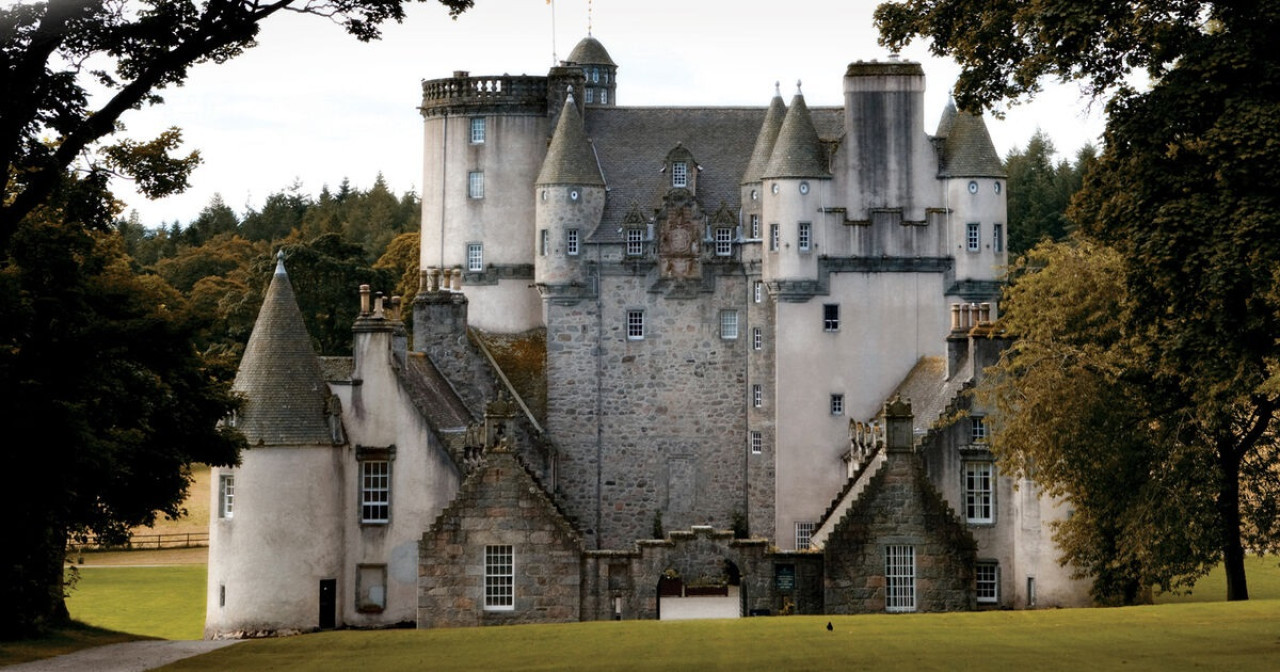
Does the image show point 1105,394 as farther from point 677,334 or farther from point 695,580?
point 677,334

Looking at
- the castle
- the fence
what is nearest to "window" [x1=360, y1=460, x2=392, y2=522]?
the castle

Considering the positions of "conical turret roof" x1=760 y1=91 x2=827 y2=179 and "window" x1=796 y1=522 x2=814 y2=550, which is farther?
"conical turret roof" x1=760 y1=91 x2=827 y2=179

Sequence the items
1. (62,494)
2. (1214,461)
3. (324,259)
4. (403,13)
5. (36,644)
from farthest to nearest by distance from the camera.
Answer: (324,259)
(1214,461)
(36,644)
(62,494)
(403,13)

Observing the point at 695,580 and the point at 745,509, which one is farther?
the point at 745,509

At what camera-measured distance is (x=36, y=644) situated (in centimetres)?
3606

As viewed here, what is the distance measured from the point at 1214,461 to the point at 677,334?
32.0 metres

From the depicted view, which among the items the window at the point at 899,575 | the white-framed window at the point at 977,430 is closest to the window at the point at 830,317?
the white-framed window at the point at 977,430

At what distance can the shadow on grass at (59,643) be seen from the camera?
1332 inches

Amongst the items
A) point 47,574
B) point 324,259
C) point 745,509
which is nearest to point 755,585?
point 47,574

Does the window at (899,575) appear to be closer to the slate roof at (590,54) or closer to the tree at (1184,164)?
the tree at (1184,164)

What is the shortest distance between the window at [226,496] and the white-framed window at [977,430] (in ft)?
61.6

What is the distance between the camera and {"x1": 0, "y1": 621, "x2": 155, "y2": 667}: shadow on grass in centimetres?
3384

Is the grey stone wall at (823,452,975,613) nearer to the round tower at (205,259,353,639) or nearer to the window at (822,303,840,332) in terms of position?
the round tower at (205,259,353,639)

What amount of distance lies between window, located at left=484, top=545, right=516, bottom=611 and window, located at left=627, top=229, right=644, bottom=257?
86.0 ft
